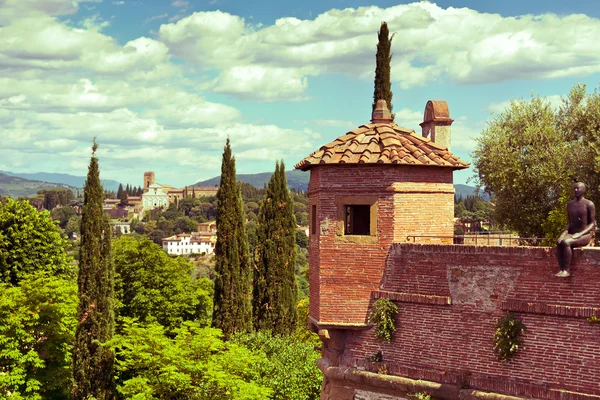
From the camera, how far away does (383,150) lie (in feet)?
46.6

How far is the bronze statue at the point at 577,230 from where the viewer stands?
11.4 meters

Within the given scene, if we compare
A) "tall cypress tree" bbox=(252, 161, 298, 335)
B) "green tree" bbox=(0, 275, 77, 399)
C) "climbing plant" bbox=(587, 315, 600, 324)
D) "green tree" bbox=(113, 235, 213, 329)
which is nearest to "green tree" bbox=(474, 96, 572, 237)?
"climbing plant" bbox=(587, 315, 600, 324)

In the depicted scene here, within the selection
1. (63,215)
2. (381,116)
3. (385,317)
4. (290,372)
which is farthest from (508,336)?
(63,215)

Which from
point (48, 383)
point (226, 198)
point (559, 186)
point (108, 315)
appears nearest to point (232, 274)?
point (226, 198)

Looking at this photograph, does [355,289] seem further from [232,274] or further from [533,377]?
[232,274]

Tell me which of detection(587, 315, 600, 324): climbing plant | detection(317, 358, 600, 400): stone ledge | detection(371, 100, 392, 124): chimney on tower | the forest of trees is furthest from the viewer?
the forest of trees

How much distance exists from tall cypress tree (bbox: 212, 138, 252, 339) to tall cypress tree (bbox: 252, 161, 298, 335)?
2.47ft

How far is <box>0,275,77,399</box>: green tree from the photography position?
27766mm

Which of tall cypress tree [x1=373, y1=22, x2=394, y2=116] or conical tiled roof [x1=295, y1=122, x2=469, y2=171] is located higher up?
tall cypress tree [x1=373, y1=22, x2=394, y2=116]

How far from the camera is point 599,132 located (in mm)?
20047

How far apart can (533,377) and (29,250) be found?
97.1 ft

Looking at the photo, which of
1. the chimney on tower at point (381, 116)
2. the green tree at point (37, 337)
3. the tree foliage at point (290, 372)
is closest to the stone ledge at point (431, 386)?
the chimney on tower at point (381, 116)

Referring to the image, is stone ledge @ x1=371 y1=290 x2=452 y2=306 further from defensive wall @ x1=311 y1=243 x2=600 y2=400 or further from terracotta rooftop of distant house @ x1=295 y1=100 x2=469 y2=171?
terracotta rooftop of distant house @ x1=295 y1=100 x2=469 y2=171

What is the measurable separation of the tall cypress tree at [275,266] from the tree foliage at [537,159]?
1341 cm
